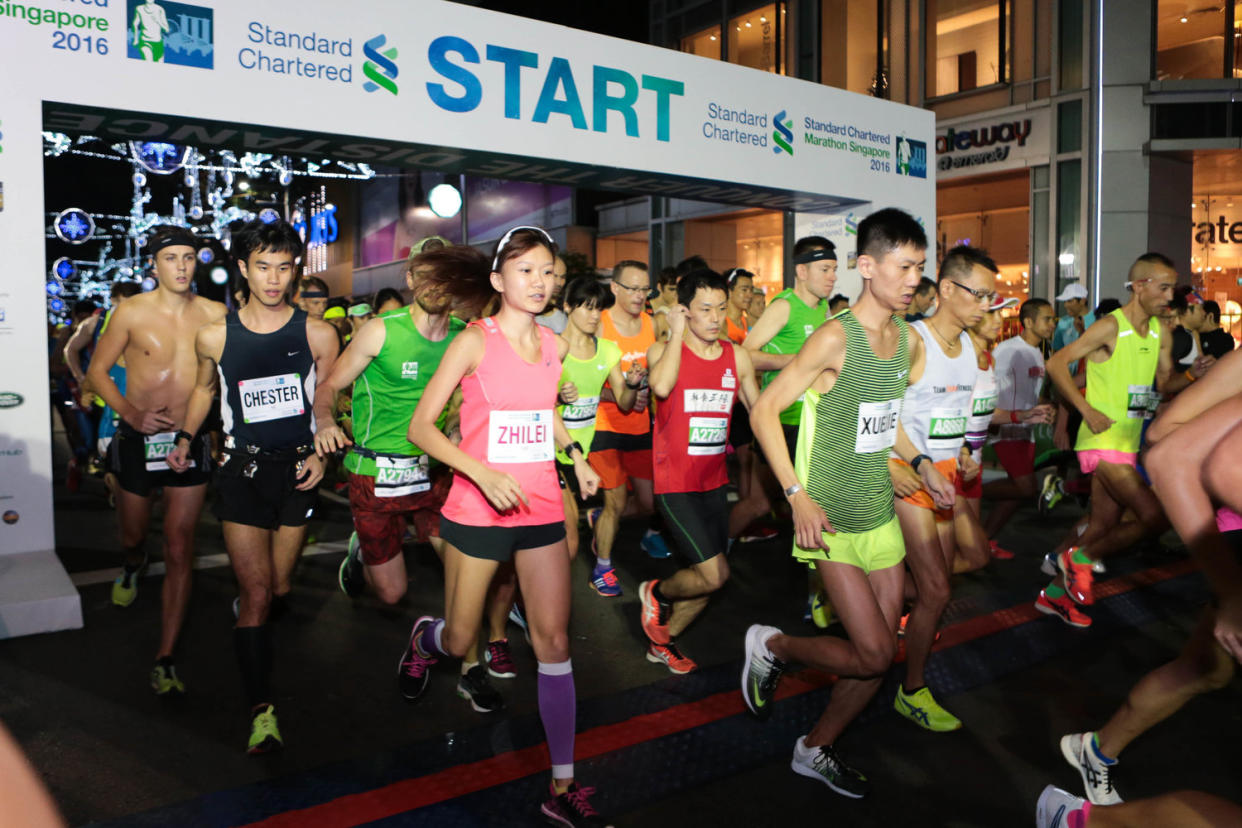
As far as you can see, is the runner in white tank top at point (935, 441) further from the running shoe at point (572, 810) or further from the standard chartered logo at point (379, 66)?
the standard chartered logo at point (379, 66)

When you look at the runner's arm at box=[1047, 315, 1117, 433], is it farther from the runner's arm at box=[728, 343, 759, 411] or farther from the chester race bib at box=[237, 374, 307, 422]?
the chester race bib at box=[237, 374, 307, 422]

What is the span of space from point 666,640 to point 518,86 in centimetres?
482

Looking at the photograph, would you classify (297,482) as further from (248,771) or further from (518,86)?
(518,86)

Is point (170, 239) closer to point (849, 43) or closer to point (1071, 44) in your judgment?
point (1071, 44)

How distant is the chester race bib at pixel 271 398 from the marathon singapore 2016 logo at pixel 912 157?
8.20m

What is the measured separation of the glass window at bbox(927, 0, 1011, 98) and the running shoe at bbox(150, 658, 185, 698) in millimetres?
19012

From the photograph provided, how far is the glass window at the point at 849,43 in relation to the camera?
21.1m

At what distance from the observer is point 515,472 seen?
319cm

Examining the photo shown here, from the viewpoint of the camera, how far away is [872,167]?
33.2ft

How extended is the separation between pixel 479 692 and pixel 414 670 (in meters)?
0.30

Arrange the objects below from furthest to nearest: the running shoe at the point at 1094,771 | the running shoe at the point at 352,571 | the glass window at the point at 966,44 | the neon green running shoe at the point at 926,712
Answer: the glass window at the point at 966,44 → the running shoe at the point at 352,571 → the neon green running shoe at the point at 926,712 → the running shoe at the point at 1094,771

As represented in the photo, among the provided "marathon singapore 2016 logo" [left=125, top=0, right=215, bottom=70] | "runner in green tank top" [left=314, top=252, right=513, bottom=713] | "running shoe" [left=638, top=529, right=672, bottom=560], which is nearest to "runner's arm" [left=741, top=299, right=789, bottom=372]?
"running shoe" [left=638, top=529, right=672, bottom=560]

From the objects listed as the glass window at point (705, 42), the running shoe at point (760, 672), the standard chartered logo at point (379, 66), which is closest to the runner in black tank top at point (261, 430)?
the running shoe at point (760, 672)

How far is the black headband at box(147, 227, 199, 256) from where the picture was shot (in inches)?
178
